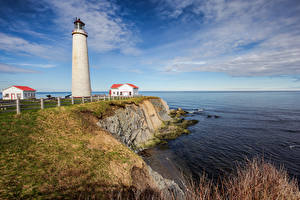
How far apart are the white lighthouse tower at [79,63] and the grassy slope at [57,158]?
12827mm

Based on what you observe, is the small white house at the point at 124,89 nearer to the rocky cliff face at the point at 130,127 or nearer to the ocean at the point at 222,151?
the rocky cliff face at the point at 130,127

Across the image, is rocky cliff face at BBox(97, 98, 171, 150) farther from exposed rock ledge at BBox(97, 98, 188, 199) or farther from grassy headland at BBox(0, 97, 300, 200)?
grassy headland at BBox(0, 97, 300, 200)

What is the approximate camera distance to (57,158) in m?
8.62

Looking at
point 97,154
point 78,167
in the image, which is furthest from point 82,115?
point 78,167

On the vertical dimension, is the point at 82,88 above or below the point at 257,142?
above

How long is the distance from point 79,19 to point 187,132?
3219 centimetres

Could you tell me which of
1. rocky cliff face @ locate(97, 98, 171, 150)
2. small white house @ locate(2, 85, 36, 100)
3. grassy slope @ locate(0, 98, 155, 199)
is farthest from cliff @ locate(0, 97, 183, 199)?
small white house @ locate(2, 85, 36, 100)

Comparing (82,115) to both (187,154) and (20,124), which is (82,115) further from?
(187,154)

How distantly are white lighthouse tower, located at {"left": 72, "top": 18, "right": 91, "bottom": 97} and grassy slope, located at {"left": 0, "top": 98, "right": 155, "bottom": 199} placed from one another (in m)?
12.8

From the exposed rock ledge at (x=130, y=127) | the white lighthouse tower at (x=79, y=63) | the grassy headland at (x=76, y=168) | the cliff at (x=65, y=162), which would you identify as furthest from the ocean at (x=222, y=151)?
the white lighthouse tower at (x=79, y=63)

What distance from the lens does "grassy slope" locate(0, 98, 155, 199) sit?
6543mm

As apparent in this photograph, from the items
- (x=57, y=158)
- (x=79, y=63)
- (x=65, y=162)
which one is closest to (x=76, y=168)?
(x=65, y=162)

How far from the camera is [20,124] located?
1070cm

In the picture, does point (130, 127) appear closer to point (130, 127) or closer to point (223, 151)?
point (130, 127)
